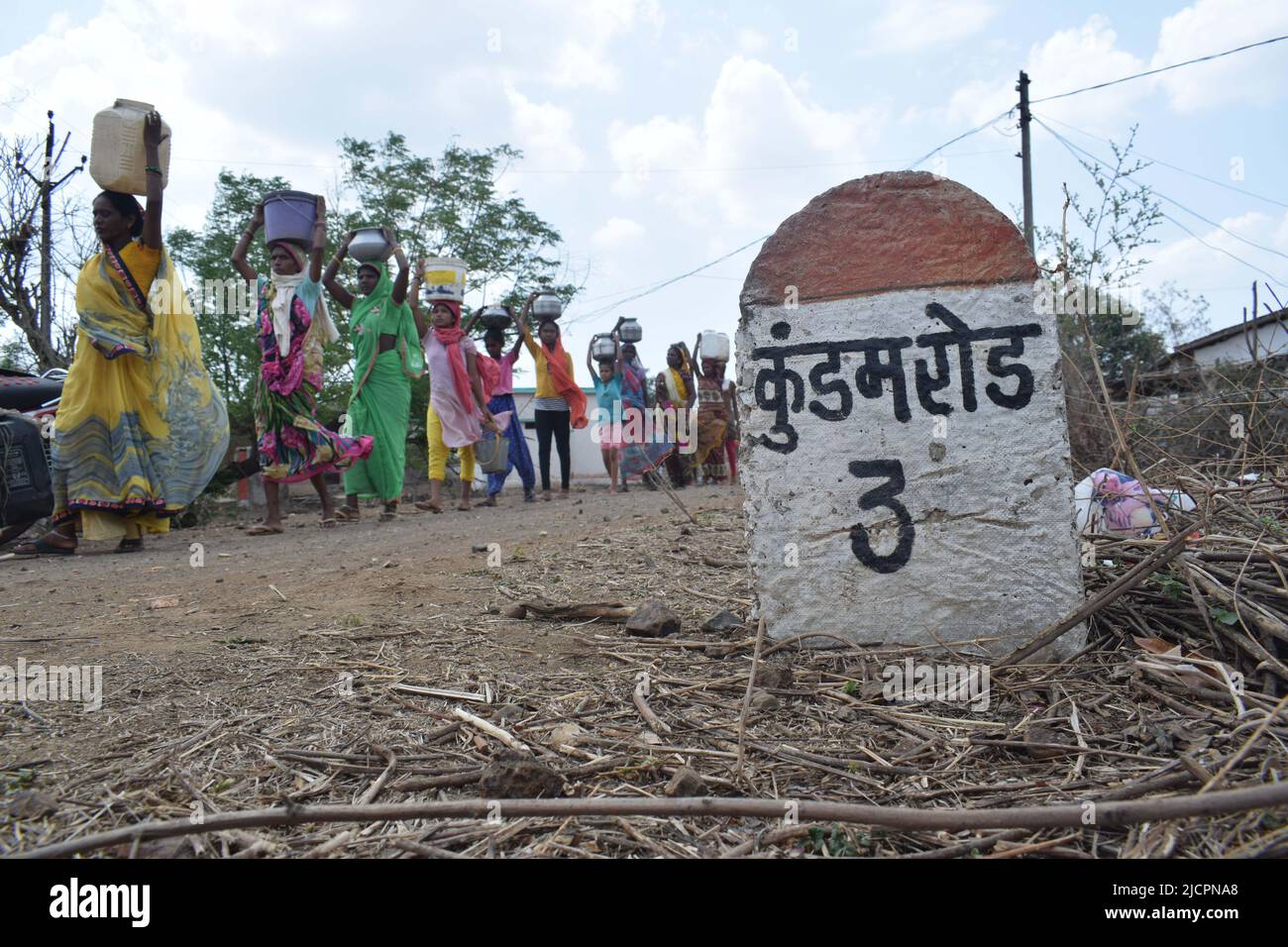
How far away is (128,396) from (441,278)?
3307 millimetres

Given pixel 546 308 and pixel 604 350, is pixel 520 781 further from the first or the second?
pixel 604 350

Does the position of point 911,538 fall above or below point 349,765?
above

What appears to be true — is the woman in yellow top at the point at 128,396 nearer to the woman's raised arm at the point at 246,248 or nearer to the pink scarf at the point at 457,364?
the woman's raised arm at the point at 246,248

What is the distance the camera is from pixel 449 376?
8.51 meters

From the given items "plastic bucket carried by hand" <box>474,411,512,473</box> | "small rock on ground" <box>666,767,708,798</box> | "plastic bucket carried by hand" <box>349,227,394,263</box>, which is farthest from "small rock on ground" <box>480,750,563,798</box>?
"plastic bucket carried by hand" <box>474,411,512,473</box>

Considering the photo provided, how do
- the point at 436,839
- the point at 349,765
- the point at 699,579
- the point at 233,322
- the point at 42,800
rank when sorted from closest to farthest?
the point at 436,839
the point at 42,800
the point at 349,765
the point at 699,579
the point at 233,322

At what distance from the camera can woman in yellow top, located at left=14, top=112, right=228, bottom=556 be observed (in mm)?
5406

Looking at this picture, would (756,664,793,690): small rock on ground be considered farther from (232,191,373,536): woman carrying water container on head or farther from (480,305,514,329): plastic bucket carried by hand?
(480,305,514,329): plastic bucket carried by hand

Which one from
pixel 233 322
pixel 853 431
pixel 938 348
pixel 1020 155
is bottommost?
pixel 853 431

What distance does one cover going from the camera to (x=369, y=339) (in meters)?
7.54

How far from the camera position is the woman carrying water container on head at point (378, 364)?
24.0 feet
